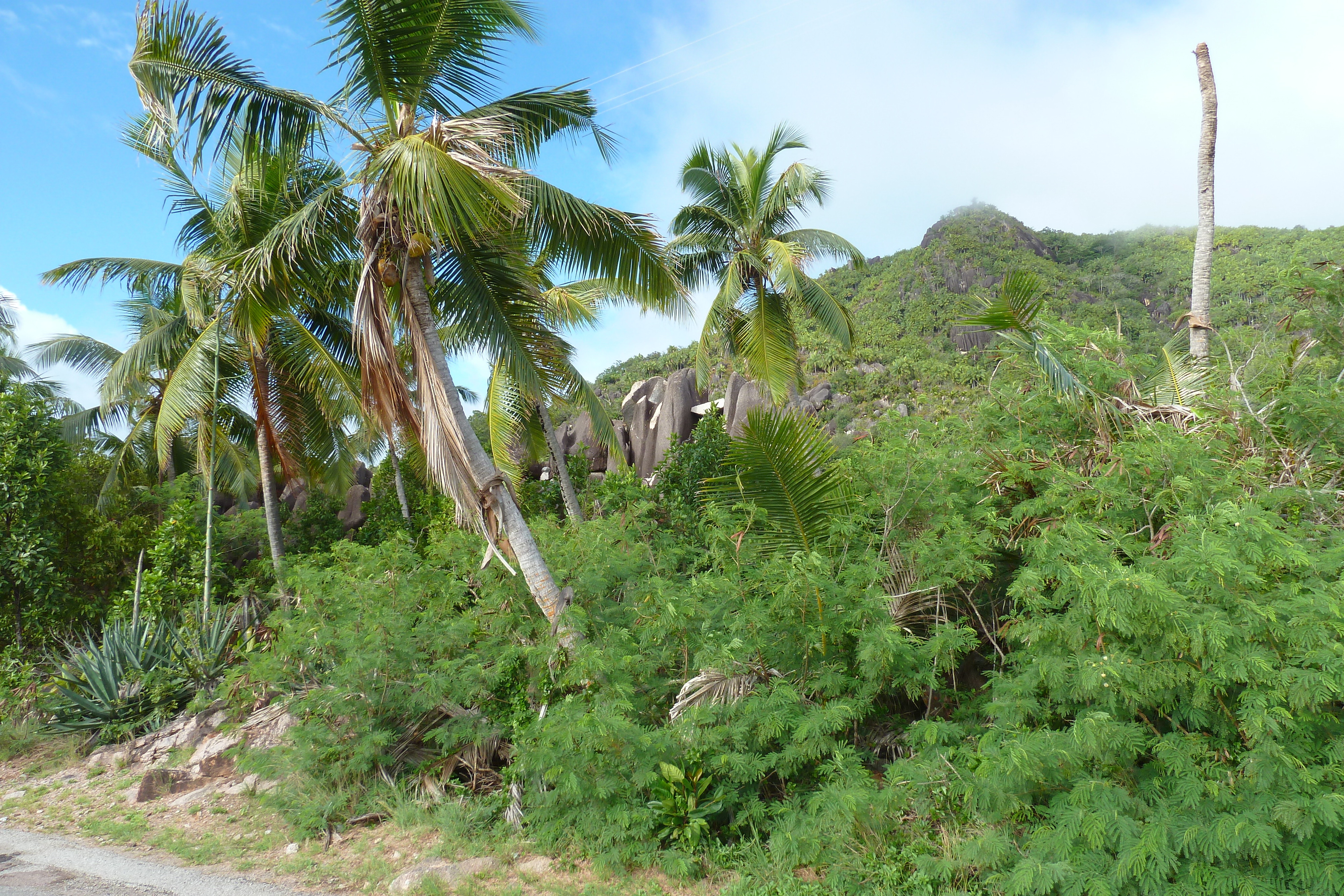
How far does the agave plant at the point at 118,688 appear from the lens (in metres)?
9.19

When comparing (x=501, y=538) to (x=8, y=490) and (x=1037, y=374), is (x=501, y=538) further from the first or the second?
(x=8, y=490)

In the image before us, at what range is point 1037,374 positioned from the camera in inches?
251

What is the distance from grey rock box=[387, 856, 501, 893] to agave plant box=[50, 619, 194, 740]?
6.12 metres

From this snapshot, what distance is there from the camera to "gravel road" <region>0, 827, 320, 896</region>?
5.00 m

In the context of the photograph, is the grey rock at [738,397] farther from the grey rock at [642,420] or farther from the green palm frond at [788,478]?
the green palm frond at [788,478]

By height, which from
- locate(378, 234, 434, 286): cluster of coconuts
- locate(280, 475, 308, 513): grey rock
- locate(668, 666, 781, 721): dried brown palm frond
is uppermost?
locate(378, 234, 434, 286): cluster of coconuts

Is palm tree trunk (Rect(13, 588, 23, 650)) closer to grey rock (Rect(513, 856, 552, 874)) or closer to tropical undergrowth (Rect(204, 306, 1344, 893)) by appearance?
tropical undergrowth (Rect(204, 306, 1344, 893))

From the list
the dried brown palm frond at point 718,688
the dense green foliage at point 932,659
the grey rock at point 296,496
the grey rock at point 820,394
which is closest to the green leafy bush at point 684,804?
the dense green foliage at point 932,659

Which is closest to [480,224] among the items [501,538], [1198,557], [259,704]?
[501,538]

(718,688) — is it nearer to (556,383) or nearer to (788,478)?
(788,478)

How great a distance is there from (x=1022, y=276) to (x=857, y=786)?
4.20 meters

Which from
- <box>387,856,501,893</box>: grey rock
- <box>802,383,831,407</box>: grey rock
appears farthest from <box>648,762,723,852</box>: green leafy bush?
<box>802,383,831,407</box>: grey rock

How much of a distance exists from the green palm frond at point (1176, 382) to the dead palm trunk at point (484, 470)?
5348mm

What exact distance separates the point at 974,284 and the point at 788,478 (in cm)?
1966
